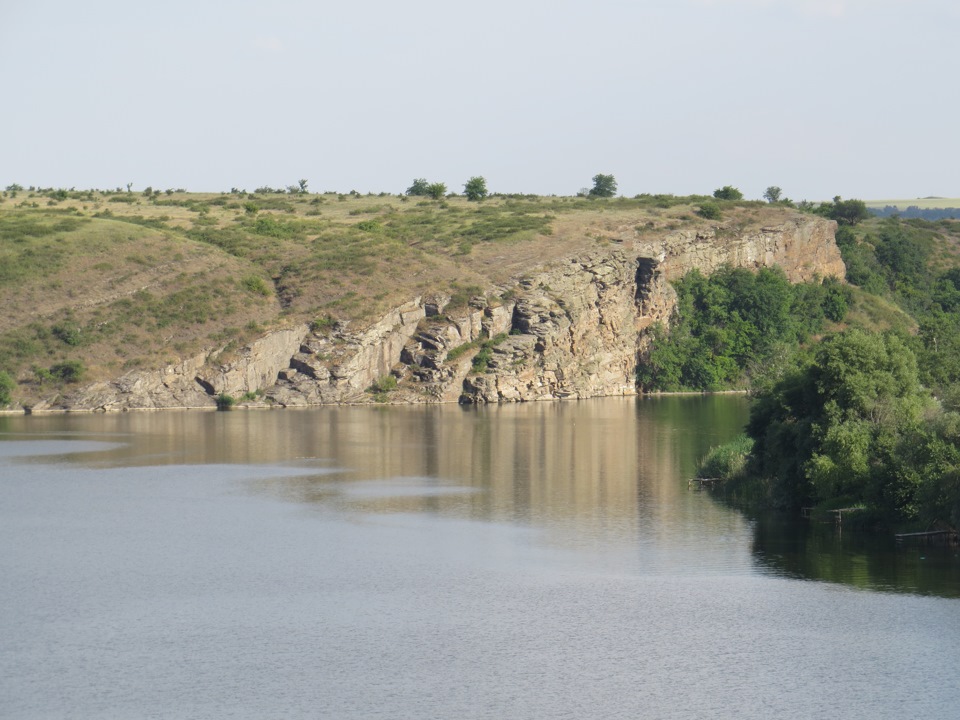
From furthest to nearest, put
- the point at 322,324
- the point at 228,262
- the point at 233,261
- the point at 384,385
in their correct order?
the point at 233,261 < the point at 228,262 < the point at 384,385 < the point at 322,324

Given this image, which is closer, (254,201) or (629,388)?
(629,388)

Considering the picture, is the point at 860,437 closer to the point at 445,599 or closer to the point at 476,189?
the point at 445,599

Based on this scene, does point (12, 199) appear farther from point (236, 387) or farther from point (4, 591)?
point (4, 591)

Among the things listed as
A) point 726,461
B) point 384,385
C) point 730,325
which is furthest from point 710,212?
point 726,461

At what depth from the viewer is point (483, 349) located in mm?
111562

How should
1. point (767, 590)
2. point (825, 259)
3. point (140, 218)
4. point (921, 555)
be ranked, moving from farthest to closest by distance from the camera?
point (825, 259)
point (140, 218)
point (921, 555)
point (767, 590)

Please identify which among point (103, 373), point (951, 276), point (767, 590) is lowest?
point (767, 590)

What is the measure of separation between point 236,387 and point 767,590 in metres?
67.8

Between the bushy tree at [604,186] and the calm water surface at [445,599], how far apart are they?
320 feet

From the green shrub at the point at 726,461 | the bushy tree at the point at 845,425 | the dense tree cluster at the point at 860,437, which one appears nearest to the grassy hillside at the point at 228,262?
the green shrub at the point at 726,461

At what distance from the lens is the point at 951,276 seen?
157500mm

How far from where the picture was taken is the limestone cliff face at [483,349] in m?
102

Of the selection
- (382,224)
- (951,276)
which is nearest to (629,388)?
(382,224)

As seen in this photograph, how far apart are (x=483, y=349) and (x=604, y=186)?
188 ft
